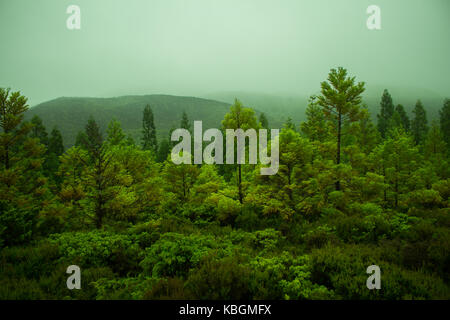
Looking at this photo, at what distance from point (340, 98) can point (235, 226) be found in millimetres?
10866

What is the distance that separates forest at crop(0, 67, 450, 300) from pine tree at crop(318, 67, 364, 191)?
0.08 m

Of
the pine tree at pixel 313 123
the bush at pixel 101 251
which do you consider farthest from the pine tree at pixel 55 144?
the pine tree at pixel 313 123

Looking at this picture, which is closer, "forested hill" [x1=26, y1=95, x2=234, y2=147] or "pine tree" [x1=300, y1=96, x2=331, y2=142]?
"pine tree" [x1=300, y1=96, x2=331, y2=142]

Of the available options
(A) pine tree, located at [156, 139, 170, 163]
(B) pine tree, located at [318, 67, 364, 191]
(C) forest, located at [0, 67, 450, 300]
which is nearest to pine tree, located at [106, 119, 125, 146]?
(C) forest, located at [0, 67, 450, 300]

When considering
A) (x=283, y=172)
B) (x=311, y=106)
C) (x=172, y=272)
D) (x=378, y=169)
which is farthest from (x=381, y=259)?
(x=311, y=106)

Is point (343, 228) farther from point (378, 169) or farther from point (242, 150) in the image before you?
point (378, 169)

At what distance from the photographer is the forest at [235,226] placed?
5617 millimetres

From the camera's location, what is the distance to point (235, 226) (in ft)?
41.1

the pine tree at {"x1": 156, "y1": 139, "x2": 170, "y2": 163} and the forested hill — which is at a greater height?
the forested hill

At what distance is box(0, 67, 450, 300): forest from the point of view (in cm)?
562

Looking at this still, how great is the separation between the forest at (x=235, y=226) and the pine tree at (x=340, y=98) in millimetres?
79

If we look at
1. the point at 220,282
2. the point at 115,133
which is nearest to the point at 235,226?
the point at 220,282

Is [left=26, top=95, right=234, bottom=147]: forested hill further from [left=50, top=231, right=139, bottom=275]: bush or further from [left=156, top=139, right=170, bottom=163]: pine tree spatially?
[left=50, top=231, right=139, bottom=275]: bush

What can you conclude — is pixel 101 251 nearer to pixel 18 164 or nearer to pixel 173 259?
pixel 173 259
